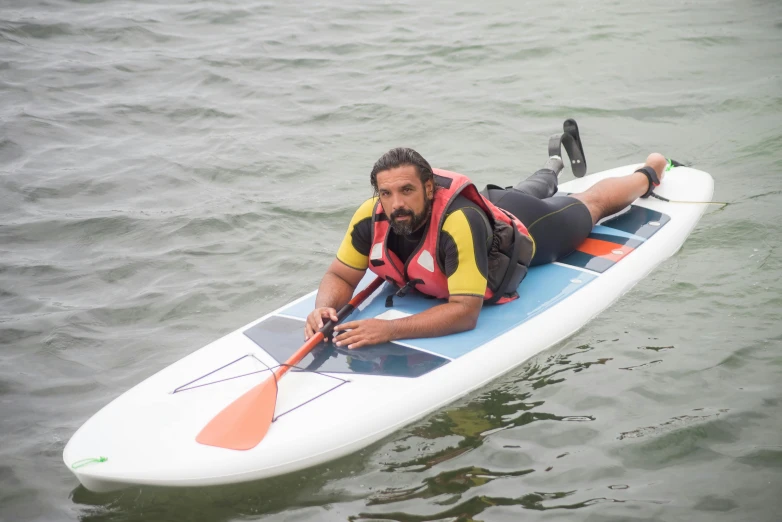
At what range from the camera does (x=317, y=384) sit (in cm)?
397

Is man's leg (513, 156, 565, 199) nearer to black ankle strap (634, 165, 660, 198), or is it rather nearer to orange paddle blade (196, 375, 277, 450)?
black ankle strap (634, 165, 660, 198)

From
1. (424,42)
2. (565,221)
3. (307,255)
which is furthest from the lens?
(424,42)

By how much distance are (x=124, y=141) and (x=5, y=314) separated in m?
3.42

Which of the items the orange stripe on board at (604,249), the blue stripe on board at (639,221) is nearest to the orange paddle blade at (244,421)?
the orange stripe on board at (604,249)

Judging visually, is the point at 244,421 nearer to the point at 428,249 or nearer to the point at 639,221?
the point at 428,249

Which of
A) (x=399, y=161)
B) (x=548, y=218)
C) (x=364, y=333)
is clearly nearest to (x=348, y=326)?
(x=364, y=333)

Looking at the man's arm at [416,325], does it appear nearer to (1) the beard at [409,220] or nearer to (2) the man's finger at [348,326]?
(2) the man's finger at [348,326]

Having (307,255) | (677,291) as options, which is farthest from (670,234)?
A: (307,255)

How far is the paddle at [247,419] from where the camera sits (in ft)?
11.8

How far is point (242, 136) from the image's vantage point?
27.8 feet

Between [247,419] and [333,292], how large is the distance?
103 cm

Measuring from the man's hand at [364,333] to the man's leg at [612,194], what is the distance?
196cm

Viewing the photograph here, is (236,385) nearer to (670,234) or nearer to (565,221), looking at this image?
(565,221)

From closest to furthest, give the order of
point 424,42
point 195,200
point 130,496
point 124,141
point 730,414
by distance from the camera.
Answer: point 130,496 → point 730,414 → point 195,200 → point 124,141 → point 424,42
